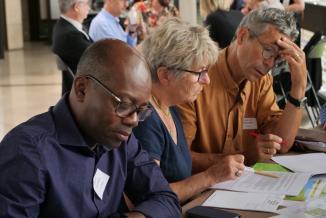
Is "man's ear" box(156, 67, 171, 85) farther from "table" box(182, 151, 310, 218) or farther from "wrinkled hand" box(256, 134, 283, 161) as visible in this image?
"wrinkled hand" box(256, 134, 283, 161)

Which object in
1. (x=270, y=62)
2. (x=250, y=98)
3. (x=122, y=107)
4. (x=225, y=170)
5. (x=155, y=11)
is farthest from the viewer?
(x=155, y=11)

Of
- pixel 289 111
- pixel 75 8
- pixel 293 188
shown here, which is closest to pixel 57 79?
pixel 75 8

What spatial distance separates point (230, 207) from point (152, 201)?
26cm

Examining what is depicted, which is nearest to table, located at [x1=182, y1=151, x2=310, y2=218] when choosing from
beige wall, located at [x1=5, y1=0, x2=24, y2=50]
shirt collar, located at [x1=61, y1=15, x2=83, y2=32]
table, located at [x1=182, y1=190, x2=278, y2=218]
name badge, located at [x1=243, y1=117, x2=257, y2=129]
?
table, located at [x1=182, y1=190, x2=278, y2=218]

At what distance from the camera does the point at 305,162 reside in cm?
233

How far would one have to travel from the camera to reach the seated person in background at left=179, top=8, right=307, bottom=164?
7.88 ft

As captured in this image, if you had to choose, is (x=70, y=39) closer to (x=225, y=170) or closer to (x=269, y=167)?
(x=269, y=167)

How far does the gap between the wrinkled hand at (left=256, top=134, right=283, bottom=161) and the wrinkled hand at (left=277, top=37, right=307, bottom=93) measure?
38cm

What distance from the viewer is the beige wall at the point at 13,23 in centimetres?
1221

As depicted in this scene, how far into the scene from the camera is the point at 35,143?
4.67 ft

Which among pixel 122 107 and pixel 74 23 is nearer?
pixel 122 107

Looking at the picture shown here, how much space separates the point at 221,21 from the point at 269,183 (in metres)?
2.55

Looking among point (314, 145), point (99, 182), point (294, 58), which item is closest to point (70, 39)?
point (294, 58)

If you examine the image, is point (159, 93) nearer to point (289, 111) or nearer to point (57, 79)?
point (289, 111)
